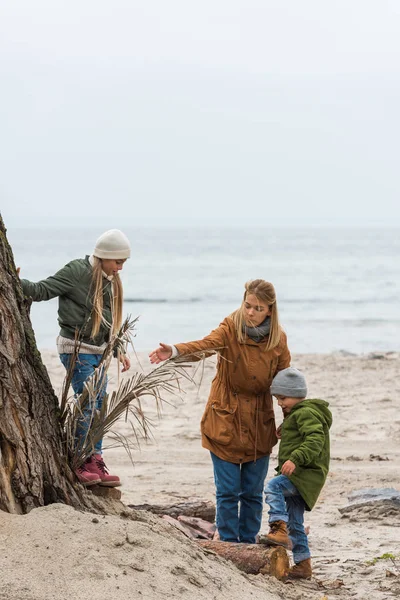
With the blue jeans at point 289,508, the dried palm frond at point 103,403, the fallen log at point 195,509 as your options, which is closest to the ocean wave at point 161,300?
the fallen log at point 195,509

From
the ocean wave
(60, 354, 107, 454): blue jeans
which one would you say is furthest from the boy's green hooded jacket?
the ocean wave

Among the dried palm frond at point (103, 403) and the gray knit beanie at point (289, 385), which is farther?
the gray knit beanie at point (289, 385)

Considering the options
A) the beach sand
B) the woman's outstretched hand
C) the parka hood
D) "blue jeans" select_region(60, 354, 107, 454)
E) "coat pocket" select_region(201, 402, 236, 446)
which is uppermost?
the woman's outstretched hand

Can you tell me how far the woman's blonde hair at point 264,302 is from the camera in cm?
470

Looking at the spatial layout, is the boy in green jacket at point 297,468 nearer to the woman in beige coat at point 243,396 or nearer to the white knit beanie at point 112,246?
the woman in beige coat at point 243,396

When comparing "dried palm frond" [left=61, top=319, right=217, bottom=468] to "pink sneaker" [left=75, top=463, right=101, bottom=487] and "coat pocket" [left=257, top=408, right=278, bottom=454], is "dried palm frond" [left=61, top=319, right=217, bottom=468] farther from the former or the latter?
"coat pocket" [left=257, top=408, right=278, bottom=454]

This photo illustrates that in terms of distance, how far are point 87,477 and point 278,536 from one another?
1073mm

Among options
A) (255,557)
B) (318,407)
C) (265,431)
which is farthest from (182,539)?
(318,407)

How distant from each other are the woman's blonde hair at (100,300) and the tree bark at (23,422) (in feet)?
4.02

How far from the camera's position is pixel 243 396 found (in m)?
4.79

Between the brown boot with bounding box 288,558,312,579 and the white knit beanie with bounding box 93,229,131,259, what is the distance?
2.05 metres

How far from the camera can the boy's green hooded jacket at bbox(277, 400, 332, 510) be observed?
4375 millimetres

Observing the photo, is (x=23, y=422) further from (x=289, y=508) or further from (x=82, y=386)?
(x=289, y=508)

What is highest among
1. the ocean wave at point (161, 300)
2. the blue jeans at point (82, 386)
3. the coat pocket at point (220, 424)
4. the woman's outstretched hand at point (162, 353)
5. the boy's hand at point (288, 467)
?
the woman's outstretched hand at point (162, 353)
